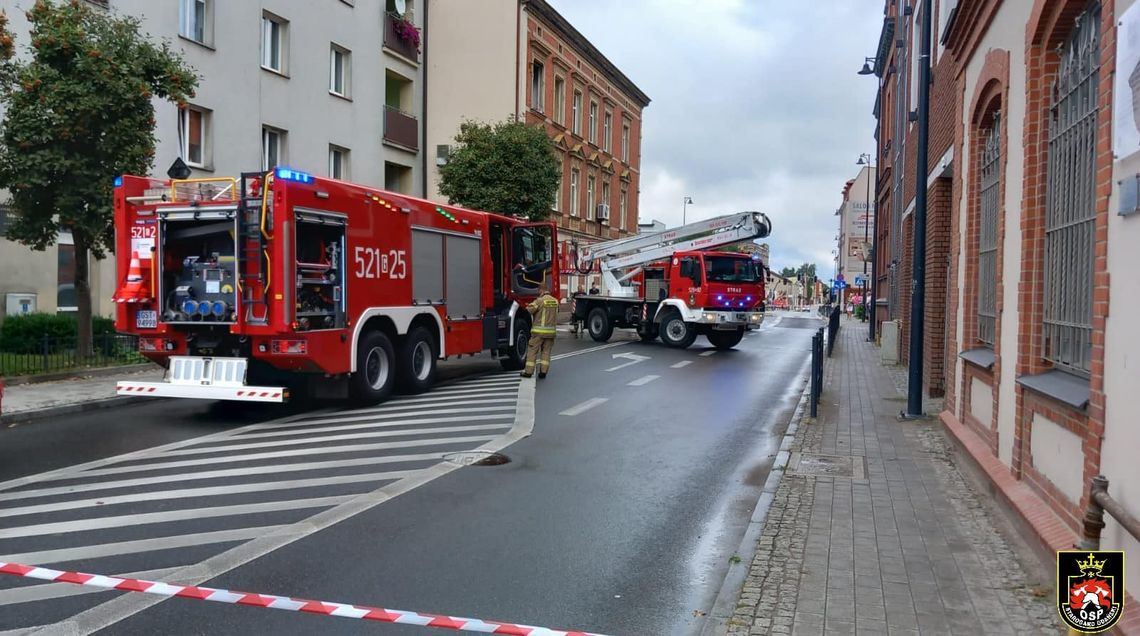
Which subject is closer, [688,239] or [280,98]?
[280,98]

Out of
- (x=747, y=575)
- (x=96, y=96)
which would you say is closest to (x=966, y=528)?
(x=747, y=575)

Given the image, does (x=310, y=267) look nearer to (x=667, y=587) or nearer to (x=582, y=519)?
(x=582, y=519)

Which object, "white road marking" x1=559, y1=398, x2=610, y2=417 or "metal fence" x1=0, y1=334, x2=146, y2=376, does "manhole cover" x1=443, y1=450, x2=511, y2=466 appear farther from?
"metal fence" x1=0, y1=334, x2=146, y2=376

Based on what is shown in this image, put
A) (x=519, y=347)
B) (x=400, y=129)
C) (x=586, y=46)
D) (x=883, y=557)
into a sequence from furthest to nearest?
(x=586, y=46) → (x=400, y=129) → (x=519, y=347) → (x=883, y=557)

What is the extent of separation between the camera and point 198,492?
700 centimetres

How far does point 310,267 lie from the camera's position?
10.8m

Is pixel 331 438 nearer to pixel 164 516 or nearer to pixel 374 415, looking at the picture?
pixel 374 415

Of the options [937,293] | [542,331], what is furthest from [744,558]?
[542,331]

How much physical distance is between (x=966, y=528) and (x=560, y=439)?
4.59 m

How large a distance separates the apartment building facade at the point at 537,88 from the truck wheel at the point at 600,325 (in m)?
2.15

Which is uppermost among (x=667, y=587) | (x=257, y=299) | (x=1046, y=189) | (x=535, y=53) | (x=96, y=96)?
(x=535, y=53)

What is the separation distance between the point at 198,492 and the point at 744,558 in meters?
4.26

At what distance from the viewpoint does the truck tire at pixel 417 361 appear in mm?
12961

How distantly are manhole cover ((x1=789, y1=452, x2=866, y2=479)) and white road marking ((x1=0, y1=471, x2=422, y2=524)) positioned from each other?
3.58 meters
